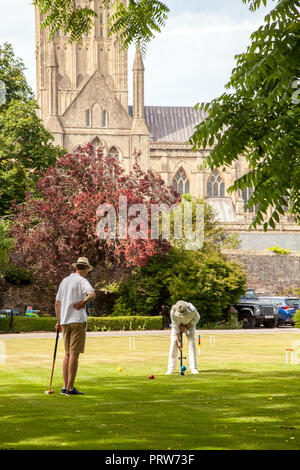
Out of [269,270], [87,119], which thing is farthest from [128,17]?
[87,119]

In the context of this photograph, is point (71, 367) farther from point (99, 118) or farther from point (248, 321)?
point (99, 118)

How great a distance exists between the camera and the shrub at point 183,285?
30.8 metres

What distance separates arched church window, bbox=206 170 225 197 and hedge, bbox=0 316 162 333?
46.8m

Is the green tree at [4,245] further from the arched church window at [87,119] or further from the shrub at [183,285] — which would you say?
the arched church window at [87,119]

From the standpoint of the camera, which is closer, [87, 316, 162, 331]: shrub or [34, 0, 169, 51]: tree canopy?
[34, 0, 169, 51]: tree canopy

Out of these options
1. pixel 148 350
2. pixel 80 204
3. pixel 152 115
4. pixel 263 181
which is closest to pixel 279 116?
pixel 263 181

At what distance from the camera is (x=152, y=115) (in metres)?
80.2

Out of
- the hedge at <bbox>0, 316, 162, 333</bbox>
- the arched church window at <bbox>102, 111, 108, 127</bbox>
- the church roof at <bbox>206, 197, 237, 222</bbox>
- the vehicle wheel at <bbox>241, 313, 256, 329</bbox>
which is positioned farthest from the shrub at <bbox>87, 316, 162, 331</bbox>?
the arched church window at <bbox>102, 111, 108, 127</bbox>

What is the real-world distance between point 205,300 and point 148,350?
1360 centimetres

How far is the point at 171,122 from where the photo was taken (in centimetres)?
7919

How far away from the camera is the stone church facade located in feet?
216

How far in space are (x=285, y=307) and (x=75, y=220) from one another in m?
10.7

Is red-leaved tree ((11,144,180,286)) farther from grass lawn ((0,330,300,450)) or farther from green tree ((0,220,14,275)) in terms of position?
grass lawn ((0,330,300,450))

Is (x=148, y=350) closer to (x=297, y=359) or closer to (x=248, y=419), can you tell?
(x=297, y=359)
